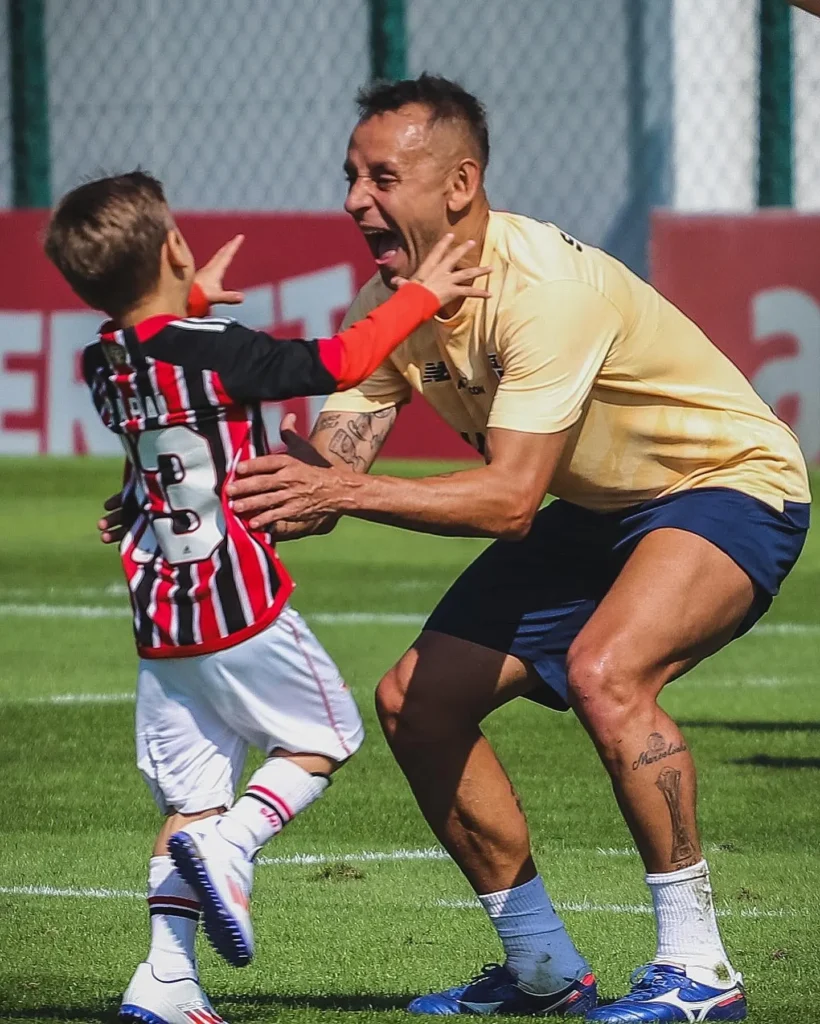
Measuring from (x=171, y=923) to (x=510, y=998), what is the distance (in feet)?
2.84

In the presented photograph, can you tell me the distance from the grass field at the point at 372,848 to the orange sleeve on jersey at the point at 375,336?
1358 mm

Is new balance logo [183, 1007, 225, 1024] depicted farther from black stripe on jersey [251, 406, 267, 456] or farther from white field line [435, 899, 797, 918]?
white field line [435, 899, 797, 918]

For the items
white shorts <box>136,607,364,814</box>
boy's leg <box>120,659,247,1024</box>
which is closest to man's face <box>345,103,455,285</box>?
white shorts <box>136,607,364,814</box>

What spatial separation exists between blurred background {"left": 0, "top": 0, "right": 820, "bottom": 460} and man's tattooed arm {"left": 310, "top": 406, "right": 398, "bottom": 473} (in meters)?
10.7

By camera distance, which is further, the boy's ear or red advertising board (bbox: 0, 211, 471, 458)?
red advertising board (bbox: 0, 211, 471, 458)

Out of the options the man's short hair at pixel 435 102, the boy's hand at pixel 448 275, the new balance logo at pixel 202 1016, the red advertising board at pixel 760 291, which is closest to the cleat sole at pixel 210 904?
the new balance logo at pixel 202 1016

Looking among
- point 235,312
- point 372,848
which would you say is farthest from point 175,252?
point 235,312

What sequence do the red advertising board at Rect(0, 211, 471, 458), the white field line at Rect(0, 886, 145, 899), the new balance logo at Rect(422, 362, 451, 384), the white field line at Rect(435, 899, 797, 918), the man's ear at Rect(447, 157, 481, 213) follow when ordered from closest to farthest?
the man's ear at Rect(447, 157, 481, 213) → the new balance logo at Rect(422, 362, 451, 384) → the white field line at Rect(435, 899, 797, 918) → the white field line at Rect(0, 886, 145, 899) → the red advertising board at Rect(0, 211, 471, 458)

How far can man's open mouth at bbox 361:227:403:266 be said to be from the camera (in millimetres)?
4844

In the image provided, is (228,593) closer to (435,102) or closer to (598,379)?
(598,379)

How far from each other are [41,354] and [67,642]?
18.5 ft

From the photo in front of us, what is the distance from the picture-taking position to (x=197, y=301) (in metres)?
4.86

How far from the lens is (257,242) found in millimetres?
15156

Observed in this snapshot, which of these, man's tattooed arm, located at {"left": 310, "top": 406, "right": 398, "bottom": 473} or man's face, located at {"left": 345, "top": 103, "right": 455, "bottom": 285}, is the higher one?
man's face, located at {"left": 345, "top": 103, "right": 455, "bottom": 285}
